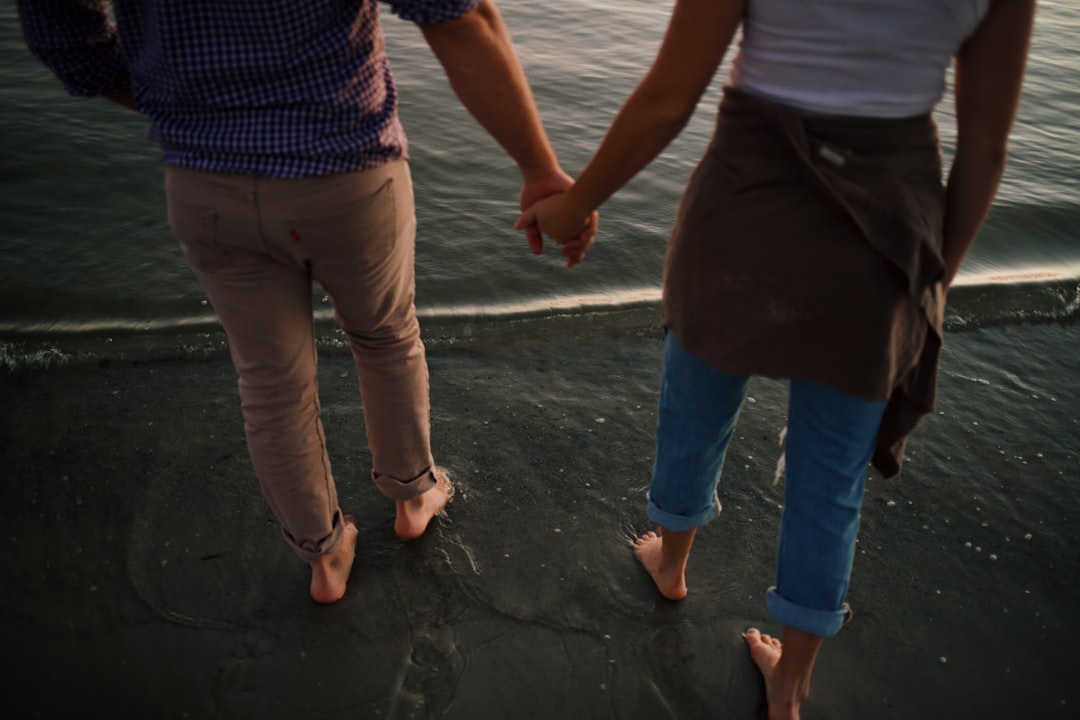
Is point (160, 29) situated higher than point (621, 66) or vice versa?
point (160, 29)

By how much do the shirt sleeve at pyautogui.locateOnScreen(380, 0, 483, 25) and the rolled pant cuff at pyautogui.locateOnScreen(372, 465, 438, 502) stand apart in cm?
122

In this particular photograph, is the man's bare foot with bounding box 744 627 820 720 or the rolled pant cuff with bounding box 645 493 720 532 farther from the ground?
the rolled pant cuff with bounding box 645 493 720 532

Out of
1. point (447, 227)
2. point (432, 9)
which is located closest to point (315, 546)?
point (432, 9)

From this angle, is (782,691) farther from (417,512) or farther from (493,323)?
(493,323)

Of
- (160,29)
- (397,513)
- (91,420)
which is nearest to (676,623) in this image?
(397,513)

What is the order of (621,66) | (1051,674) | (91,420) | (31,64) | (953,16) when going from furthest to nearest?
(621,66) < (31,64) < (91,420) < (1051,674) < (953,16)

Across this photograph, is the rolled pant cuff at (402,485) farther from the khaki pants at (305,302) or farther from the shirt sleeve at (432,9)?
the shirt sleeve at (432,9)

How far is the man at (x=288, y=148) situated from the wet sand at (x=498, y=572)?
15.5 inches

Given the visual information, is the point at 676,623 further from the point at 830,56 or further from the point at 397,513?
the point at 830,56

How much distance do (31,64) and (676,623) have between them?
21.9ft

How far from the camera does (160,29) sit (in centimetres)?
140

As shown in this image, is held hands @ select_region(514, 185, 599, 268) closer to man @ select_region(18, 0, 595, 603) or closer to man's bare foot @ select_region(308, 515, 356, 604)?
man @ select_region(18, 0, 595, 603)

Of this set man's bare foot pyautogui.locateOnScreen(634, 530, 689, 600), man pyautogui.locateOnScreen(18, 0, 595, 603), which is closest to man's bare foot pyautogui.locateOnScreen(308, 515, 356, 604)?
man pyautogui.locateOnScreen(18, 0, 595, 603)

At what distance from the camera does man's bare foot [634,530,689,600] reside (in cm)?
217
